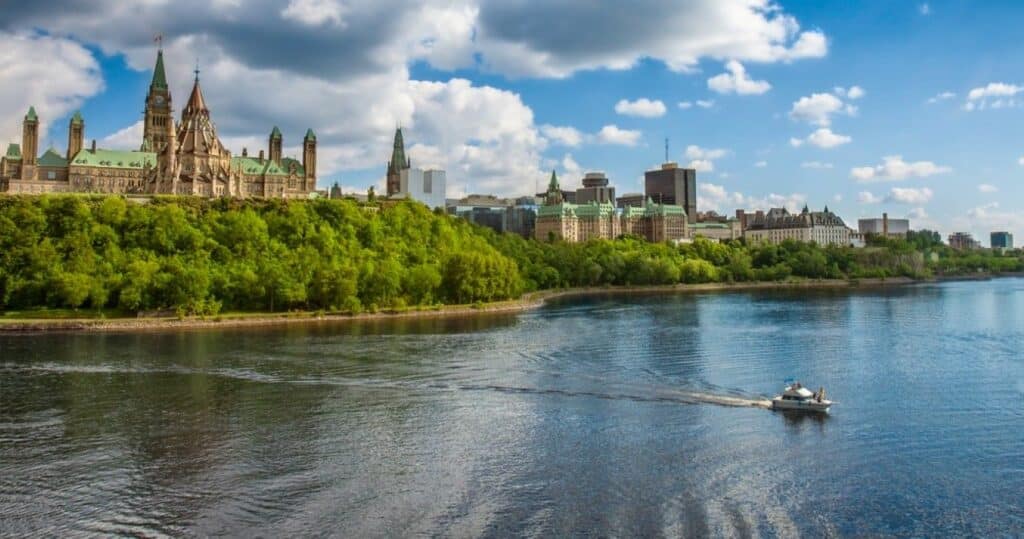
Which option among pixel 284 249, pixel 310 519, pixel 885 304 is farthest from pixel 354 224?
pixel 310 519

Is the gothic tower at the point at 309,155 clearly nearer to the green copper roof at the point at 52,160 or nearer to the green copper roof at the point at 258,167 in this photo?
the green copper roof at the point at 258,167

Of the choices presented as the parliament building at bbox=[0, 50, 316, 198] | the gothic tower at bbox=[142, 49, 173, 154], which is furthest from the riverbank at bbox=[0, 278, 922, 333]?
the gothic tower at bbox=[142, 49, 173, 154]

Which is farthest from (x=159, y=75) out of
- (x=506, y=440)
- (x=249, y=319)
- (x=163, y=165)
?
(x=506, y=440)

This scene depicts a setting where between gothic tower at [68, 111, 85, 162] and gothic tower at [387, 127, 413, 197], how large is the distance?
228 ft

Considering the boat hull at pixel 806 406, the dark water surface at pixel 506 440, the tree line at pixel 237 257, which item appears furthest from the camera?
the tree line at pixel 237 257

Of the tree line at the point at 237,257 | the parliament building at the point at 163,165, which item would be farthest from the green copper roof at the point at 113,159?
the tree line at the point at 237,257

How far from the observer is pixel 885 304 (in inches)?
3568

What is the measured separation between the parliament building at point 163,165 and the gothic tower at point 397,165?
38152 mm

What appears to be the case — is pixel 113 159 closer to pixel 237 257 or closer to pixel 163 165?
pixel 163 165

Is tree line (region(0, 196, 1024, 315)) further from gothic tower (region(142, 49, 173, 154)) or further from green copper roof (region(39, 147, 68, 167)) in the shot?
gothic tower (region(142, 49, 173, 154))

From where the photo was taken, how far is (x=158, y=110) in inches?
5522

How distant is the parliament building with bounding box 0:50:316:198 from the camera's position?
4200 inches

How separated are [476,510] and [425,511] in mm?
1422

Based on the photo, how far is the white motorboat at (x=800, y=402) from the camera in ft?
108
